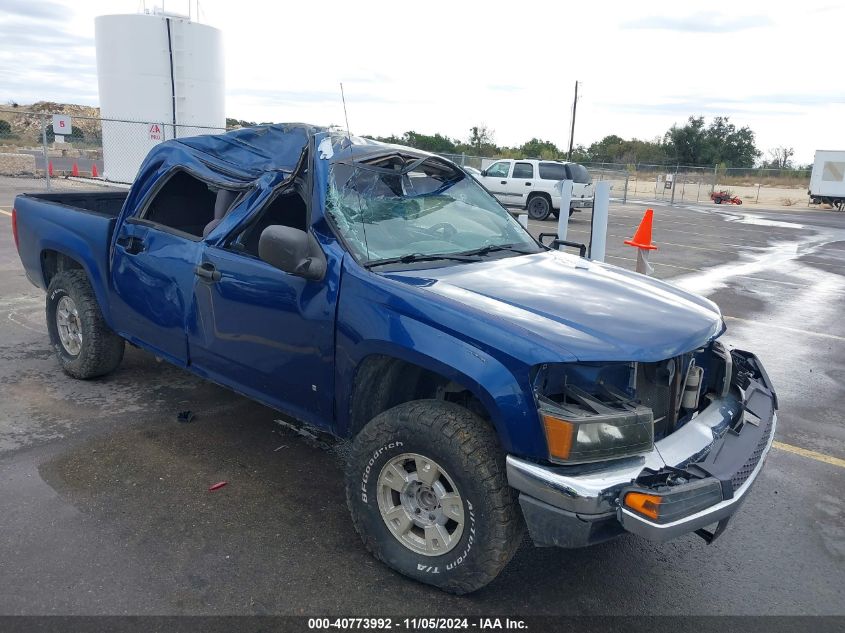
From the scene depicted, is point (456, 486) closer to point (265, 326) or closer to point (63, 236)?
point (265, 326)

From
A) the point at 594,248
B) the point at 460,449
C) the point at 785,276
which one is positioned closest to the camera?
the point at 460,449

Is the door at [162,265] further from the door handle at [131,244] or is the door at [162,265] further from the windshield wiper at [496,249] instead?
the windshield wiper at [496,249]

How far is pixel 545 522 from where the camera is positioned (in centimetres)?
263

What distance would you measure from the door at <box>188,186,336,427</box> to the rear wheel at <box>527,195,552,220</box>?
18093mm

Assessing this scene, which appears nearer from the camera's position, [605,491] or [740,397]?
[605,491]

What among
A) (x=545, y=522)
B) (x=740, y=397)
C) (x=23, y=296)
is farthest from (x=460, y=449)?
(x=23, y=296)

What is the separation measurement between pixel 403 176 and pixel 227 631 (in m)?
2.51

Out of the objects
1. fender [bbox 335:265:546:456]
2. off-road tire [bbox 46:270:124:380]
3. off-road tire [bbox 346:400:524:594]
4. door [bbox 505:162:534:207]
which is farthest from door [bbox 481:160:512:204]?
off-road tire [bbox 346:400:524:594]

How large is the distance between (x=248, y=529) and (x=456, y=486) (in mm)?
1257

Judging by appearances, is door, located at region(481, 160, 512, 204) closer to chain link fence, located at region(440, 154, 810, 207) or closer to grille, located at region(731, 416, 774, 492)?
chain link fence, located at region(440, 154, 810, 207)

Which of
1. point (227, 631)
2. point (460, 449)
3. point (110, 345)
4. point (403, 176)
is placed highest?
point (403, 176)

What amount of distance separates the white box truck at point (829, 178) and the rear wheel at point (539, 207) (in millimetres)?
21901

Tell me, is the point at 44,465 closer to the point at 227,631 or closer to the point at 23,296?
A: the point at 227,631

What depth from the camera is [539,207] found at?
2153cm
